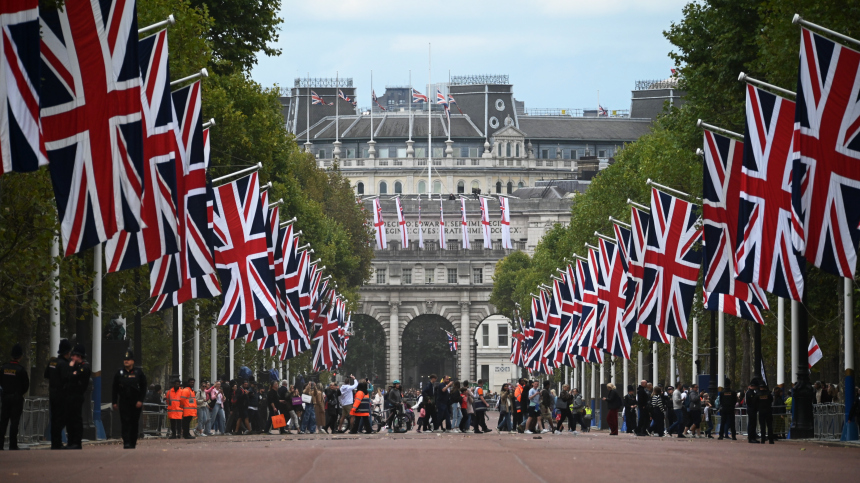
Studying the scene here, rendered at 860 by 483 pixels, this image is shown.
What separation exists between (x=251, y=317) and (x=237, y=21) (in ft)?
63.7

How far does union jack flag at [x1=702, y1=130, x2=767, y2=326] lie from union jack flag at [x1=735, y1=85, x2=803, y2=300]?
9.02 feet

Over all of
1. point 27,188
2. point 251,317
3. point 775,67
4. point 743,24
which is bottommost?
point 251,317

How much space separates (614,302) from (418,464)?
95.2 feet

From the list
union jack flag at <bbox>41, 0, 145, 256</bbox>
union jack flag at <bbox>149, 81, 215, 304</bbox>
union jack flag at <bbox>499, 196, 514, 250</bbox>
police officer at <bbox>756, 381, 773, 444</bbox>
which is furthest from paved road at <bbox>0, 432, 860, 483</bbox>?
union jack flag at <bbox>499, 196, 514, 250</bbox>

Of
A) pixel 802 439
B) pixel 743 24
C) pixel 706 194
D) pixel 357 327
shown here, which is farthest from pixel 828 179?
pixel 357 327

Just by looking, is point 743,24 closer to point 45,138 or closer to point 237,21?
point 237,21

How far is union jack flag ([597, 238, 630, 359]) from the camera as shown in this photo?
47312mm

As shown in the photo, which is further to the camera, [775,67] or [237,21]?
[237,21]

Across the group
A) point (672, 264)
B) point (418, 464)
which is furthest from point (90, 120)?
point (672, 264)

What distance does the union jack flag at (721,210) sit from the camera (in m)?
33.0

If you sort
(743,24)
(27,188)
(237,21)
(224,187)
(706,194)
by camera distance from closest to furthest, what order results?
(27,188)
(706,194)
(224,187)
(743,24)
(237,21)

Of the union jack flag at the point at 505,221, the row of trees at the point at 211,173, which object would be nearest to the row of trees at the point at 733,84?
the row of trees at the point at 211,173

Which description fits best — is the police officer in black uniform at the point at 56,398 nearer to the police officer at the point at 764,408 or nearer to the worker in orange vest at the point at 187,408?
the worker in orange vest at the point at 187,408

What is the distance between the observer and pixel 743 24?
158 ft
